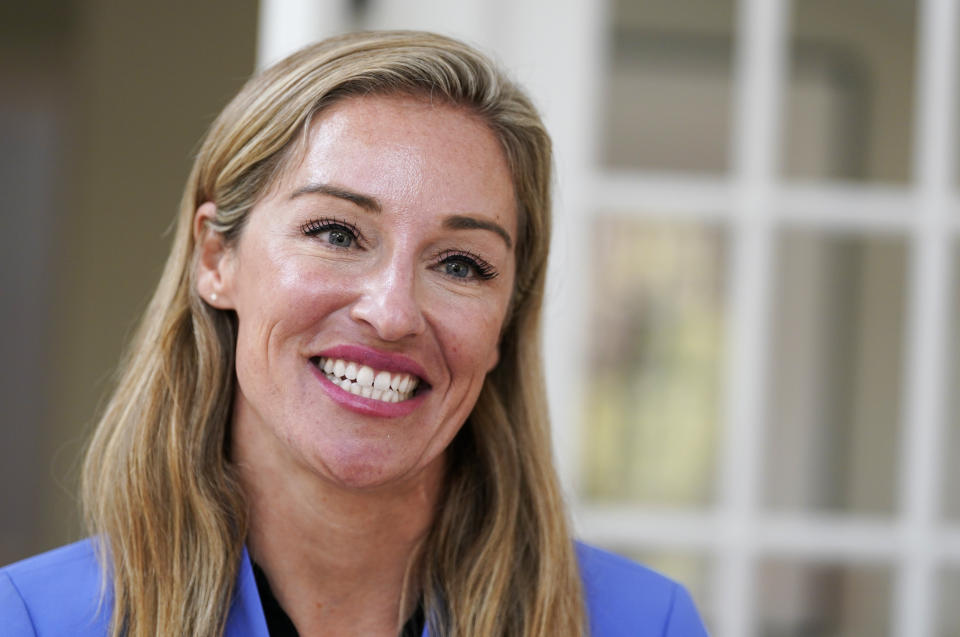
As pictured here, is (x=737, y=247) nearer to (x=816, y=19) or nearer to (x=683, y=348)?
(x=683, y=348)

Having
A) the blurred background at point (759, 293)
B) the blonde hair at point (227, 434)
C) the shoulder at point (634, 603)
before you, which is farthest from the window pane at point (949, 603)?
the blonde hair at point (227, 434)

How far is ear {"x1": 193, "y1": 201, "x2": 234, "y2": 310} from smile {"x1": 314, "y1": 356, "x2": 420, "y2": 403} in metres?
0.19

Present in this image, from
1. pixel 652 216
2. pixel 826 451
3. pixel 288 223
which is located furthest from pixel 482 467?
pixel 826 451

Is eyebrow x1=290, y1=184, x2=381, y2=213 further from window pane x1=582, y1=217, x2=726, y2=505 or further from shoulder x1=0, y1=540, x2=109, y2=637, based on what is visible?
window pane x1=582, y1=217, x2=726, y2=505

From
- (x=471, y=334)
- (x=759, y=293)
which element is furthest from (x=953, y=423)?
(x=471, y=334)

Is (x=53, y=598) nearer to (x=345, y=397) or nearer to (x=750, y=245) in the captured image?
(x=345, y=397)

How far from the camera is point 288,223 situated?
4.65 feet

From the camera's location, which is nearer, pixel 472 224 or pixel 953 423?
pixel 472 224

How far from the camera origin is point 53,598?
145 centimetres

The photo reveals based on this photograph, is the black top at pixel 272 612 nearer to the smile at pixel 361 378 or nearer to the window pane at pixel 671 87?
the smile at pixel 361 378

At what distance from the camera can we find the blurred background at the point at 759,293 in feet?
8.39

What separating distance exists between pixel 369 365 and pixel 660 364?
4.54 feet

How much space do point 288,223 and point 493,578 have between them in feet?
1.75

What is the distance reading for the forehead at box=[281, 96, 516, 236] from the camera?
1.39 metres
